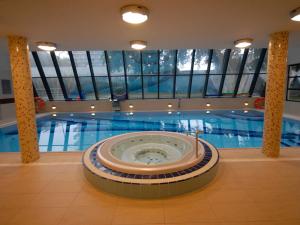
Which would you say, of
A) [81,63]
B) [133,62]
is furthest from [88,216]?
[81,63]

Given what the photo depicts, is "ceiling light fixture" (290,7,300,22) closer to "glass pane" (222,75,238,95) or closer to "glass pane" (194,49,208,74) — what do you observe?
"glass pane" (194,49,208,74)

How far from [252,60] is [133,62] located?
640cm

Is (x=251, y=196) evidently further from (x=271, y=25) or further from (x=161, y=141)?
(x=271, y=25)

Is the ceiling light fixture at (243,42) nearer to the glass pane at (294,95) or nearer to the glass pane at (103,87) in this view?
the glass pane at (294,95)

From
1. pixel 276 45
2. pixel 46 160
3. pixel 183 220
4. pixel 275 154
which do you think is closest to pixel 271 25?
pixel 276 45

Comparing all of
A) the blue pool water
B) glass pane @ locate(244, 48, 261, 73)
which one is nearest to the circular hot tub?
the blue pool water

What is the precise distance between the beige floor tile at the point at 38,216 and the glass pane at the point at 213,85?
32.3 feet

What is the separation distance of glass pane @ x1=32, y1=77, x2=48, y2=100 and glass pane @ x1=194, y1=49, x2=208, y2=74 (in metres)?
8.84

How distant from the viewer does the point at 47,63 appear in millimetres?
9227

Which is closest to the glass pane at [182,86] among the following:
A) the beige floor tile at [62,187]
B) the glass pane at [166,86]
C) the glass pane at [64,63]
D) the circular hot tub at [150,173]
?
the glass pane at [166,86]

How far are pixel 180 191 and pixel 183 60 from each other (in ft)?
26.6

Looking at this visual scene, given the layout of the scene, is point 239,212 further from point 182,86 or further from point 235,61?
point 182,86

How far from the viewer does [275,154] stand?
13.0ft

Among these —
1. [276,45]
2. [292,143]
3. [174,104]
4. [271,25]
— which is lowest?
[292,143]
